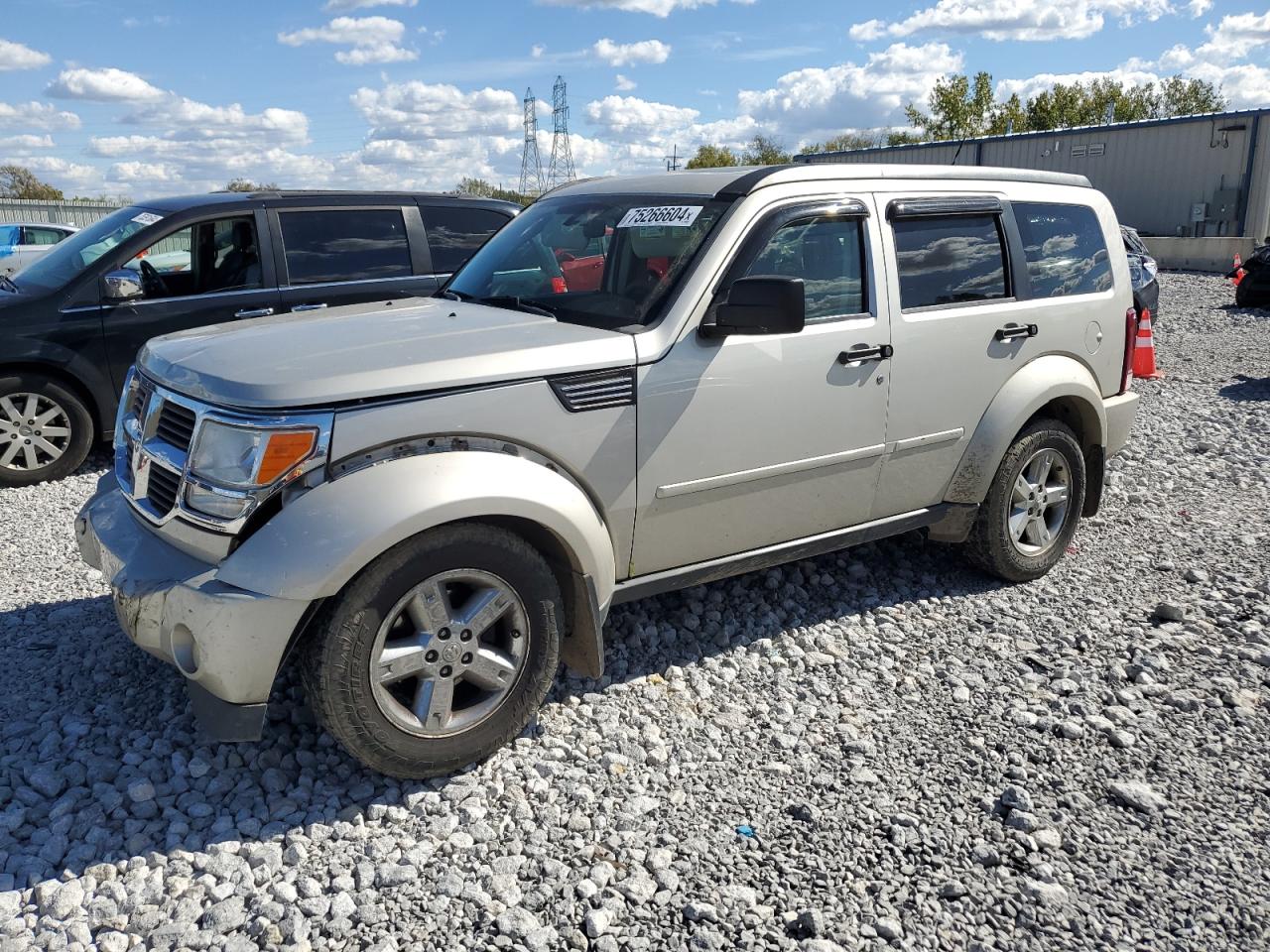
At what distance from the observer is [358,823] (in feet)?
10.8

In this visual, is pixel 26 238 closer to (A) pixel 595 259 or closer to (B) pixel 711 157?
(A) pixel 595 259

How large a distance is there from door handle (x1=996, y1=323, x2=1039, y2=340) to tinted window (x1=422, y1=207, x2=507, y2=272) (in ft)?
14.3

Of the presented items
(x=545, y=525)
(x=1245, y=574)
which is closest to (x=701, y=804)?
(x=545, y=525)

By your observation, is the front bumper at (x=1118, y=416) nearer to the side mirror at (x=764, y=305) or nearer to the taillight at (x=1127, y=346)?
the taillight at (x=1127, y=346)

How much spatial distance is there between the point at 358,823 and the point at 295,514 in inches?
40.3

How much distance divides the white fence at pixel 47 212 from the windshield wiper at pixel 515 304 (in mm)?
31559

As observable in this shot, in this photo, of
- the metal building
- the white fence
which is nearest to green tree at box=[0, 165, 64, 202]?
the white fence

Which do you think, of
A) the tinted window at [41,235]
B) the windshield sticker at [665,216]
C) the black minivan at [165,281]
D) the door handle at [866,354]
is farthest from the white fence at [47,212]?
→ the door handle at [866,354]

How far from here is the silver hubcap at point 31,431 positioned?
6863 millimetres

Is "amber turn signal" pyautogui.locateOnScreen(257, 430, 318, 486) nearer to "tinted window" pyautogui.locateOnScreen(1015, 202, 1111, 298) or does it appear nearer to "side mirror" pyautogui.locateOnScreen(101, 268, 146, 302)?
"tinted window" pyautogui.locateOnScreen(1015, 202, 1111, 298)

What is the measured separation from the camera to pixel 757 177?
416cm

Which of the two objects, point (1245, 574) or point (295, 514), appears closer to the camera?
point (295, 514)

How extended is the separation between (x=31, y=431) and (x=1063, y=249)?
6494 mm

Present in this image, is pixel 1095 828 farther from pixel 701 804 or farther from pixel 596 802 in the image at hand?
pixel 596 802
